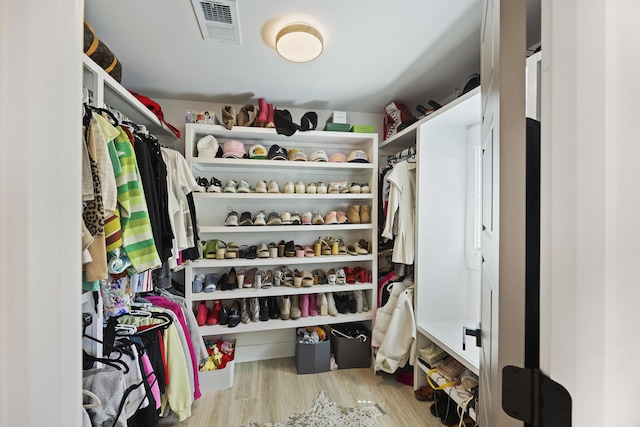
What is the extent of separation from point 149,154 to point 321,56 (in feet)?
3.79

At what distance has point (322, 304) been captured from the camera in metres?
2.15

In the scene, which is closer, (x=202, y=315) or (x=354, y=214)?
(x=202, y=315)

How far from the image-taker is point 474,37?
1.34 meters

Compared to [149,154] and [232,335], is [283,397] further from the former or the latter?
[149,154]

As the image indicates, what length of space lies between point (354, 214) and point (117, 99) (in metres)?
1.81

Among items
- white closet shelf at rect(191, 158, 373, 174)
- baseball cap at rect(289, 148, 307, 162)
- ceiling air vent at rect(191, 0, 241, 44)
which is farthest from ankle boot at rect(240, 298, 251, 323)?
ceiling air vent at rect(191, 0, 241, 44)

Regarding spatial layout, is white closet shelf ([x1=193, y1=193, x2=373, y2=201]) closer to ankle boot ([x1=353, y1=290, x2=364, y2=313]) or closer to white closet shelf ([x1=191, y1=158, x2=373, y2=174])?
white closet shelf ([x1=191, y1=158, x2=373, y2=174])

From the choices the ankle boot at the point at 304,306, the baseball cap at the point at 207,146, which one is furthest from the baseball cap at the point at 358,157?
the ankle boot at the point at 304,306

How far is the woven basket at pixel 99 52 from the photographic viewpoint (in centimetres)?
111

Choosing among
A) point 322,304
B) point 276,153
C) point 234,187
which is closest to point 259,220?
point 234,187

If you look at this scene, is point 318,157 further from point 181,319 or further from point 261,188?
point 181,319

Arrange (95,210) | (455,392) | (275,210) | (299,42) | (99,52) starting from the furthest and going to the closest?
1. (275,210)
2. (455,392)
3. (299,42)
4. (99,52)
5. (95,210)
